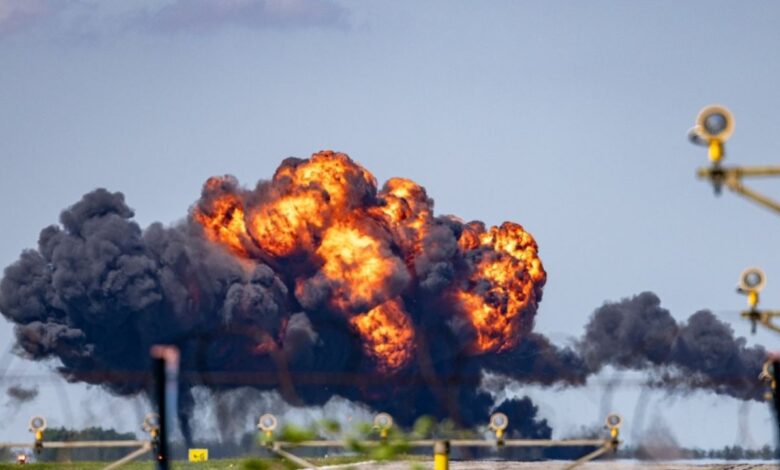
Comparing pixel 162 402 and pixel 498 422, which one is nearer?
pixel 162 402

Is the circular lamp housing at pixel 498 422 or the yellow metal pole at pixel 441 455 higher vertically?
the circular lamp housing at pixel 498 422

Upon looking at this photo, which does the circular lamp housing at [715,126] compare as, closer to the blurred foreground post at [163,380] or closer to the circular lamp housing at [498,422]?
the blurred foreground post at [163,380]

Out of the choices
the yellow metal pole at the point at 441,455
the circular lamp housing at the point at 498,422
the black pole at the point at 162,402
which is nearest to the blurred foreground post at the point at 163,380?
the black pole at the point at 162,402

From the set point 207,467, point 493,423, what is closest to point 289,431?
point 493,423

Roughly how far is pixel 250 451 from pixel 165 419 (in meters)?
153

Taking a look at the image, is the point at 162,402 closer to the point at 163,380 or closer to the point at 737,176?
the point at 163,380

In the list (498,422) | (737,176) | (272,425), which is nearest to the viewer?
(737,176)

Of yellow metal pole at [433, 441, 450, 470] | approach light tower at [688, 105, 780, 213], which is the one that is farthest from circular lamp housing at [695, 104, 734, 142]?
yellow metal pole at [433, 441, 450, 470]

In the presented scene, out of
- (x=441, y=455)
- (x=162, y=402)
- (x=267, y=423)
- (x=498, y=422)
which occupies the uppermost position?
(x=498, y=422)

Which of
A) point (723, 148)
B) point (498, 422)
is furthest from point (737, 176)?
point (498, 422)

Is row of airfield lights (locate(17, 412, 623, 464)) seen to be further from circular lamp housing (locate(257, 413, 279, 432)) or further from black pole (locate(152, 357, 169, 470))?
black pole (locate(152, 357, 169, 470))

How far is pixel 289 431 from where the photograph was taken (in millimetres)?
31859

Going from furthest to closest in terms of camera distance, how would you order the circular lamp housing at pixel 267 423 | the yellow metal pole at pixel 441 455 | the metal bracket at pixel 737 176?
the circular lamp housing at pixel 267 423, the yellow metal pole at pixel 441 455, the metal bracket at pixel 737 176

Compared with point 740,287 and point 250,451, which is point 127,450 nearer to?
point 250,451
